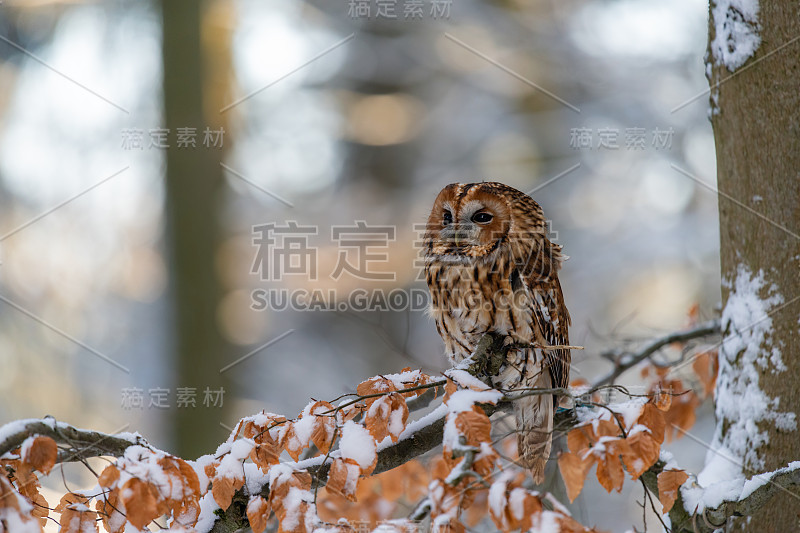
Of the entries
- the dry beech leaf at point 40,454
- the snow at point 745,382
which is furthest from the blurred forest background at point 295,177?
the dry beech leaf at point 40,454

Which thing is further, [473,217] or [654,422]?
[473,217]

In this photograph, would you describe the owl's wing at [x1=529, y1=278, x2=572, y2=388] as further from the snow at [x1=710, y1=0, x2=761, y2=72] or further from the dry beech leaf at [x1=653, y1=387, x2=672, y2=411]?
the snow at [x1=710, y1=0, x2=761, y2=72]

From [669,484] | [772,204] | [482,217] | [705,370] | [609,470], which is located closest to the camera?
[609,470]

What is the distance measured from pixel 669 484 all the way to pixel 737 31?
4.29 feet

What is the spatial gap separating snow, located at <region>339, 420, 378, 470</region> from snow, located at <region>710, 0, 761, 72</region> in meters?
1.51

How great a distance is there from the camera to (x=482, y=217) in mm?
2076

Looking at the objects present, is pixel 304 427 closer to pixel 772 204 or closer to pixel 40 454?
pixel 40 454

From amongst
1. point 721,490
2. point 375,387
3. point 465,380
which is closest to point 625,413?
point 465,380

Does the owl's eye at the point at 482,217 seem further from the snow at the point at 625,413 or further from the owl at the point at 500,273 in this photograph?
the snow at the point at 625,413

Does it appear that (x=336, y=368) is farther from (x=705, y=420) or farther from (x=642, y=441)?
(x=642, y=441)

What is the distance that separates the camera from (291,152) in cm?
628

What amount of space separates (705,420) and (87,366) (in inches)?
221

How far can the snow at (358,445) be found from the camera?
1329 mm

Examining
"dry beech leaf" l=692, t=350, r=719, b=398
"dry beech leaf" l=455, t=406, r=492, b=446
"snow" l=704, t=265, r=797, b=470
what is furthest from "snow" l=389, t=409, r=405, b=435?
"dry beech leaf" l=692, t=350, r=719, b=398
